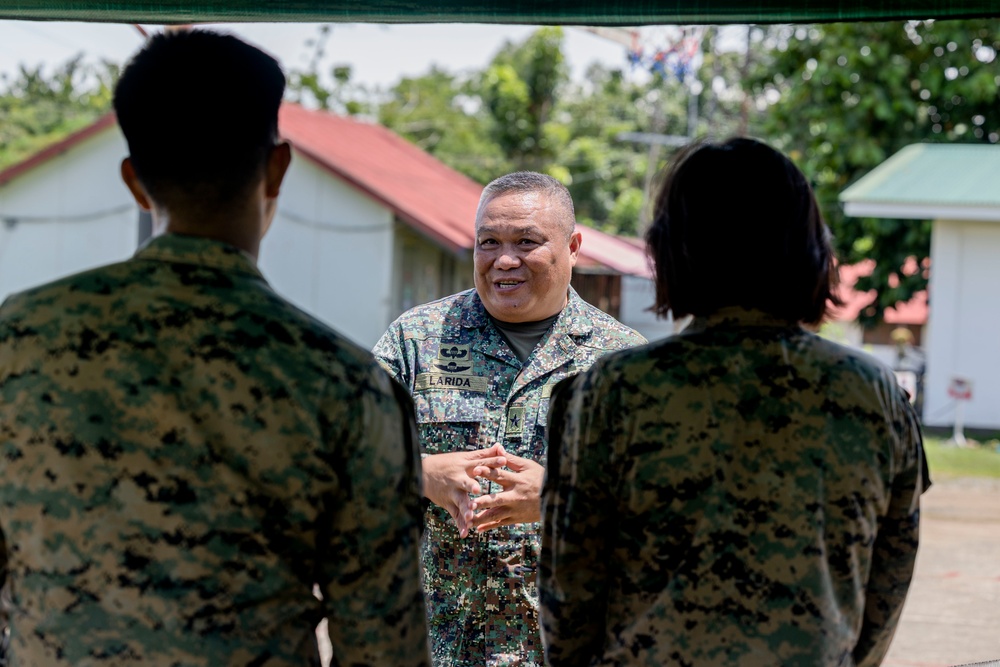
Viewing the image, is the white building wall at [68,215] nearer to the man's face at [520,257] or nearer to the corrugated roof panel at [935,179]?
the corrugated roof panel at [935,179]

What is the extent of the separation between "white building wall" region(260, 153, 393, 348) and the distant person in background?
17.6 m

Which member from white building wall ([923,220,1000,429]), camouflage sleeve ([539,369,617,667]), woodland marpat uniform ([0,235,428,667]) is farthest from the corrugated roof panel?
woodland marpat uniform ([0,235,428,667])

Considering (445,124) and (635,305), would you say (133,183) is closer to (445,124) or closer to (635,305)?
(635,305)

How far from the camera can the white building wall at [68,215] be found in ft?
69.2

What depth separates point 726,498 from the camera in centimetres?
195

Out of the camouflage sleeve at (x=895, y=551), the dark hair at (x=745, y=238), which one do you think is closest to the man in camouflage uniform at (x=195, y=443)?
the dark hair at (x=745, y=238)

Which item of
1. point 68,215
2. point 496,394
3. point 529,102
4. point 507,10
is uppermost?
point 507,10

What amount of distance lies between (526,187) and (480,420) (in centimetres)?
65

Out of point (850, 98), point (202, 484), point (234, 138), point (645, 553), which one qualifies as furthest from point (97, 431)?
point (850, 98)

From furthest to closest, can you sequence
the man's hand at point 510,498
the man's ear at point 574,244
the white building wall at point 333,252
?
1. the white building wall at point 333,252
2. the man's ear at point 574,244
3. the man's hand at point 510,498

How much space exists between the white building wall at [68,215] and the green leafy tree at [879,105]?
36.4ft

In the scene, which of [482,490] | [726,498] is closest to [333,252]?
[482,490]

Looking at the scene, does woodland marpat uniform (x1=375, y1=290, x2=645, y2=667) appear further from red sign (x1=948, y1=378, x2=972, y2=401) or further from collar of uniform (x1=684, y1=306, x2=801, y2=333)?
red sign (x1=948, y1=378, x2=972, y2=401)

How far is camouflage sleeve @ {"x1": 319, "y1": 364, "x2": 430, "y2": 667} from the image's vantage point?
176 cm
